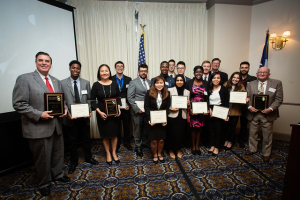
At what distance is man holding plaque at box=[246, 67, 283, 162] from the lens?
2.72 m

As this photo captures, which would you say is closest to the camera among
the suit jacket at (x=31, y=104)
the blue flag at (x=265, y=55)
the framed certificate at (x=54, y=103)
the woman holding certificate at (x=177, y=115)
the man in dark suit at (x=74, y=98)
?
the suit jacket at (x=31, y=104)

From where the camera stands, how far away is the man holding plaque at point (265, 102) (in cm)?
272

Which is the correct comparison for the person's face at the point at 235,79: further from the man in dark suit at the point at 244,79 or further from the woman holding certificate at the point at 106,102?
the woman holding certificate at the point at 106,102

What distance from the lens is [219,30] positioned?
4.20m

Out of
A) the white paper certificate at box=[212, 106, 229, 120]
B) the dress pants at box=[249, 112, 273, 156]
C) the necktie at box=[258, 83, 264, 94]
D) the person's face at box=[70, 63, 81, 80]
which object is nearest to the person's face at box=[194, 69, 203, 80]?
the white paper certificate at box=[212, 106, 229, 120]

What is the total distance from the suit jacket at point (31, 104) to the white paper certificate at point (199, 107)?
2.38 m

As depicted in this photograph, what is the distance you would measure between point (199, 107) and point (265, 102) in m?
1.23

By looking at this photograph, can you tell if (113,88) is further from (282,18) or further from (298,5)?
(298,5)

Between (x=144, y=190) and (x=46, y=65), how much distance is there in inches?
89.3

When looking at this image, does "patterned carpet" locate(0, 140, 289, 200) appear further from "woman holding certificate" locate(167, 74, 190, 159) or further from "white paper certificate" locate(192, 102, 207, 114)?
"white paper certificate" locate(192, 102, 207, 114)

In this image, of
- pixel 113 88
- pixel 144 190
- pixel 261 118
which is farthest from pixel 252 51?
pixel 144 190

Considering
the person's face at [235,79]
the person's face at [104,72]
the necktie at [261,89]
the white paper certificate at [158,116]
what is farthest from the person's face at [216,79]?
the person's face at [104,72]

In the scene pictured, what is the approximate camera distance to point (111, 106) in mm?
2551

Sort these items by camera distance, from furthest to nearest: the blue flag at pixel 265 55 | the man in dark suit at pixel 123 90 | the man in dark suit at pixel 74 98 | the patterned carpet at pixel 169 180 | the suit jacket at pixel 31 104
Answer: the blue flag at pixel 265 55 < the man in dark suit at pixel 123 90 < the man in dark suit at pixel 74 98 < the patterned carpet at pixel 169 180 < the suit jacket at pixel 31 104
